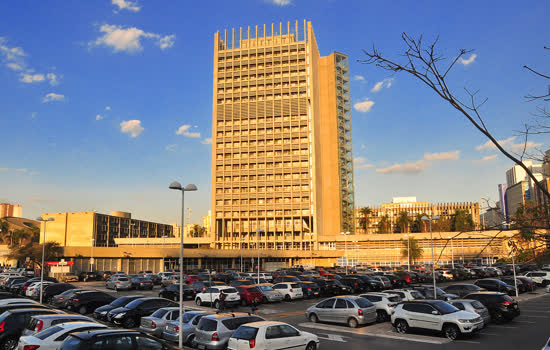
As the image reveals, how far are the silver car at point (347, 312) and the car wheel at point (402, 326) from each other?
6.78ft

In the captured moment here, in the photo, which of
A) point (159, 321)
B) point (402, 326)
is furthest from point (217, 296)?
point (402, 326)

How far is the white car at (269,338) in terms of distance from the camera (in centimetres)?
1541

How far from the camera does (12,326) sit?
17.2m

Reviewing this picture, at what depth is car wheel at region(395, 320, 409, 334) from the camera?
2183 centimetres

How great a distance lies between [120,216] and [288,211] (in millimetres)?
73513

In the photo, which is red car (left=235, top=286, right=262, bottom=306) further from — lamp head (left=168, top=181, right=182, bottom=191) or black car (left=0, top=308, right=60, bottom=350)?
black car (left=0, top=308, right=60, bottom=350)

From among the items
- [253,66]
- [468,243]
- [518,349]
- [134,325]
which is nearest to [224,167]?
[253,66]

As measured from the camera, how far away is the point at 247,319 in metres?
19.0

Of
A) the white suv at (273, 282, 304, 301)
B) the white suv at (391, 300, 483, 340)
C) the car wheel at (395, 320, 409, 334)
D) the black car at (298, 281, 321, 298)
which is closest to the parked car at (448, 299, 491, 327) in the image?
the white suv at (391, 300, 483, 340)

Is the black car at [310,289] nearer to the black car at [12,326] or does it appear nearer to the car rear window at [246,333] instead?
the car rear window at [246,333]

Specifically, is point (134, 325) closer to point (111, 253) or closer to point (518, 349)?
point (518, 349)

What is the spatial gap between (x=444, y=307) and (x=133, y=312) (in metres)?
17.2

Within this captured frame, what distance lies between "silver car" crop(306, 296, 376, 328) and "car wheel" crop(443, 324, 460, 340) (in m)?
4.67

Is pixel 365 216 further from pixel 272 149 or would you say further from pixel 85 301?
pixel 85 301
